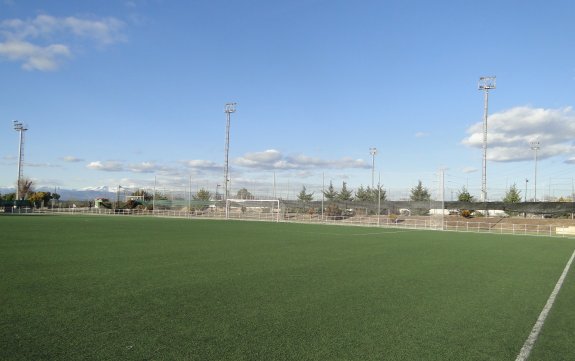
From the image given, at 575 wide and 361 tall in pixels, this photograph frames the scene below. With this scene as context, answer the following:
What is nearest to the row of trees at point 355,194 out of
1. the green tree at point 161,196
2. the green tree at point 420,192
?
the green tree at point 420,192

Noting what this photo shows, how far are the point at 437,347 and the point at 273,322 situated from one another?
1.93 metres

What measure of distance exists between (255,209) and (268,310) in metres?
53.7

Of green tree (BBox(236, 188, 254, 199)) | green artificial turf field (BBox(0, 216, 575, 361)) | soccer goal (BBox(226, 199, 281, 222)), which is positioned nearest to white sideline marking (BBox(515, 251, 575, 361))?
green artificial turf field (BBox(0, 216, 575, 361))

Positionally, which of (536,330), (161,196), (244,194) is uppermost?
(244,194)

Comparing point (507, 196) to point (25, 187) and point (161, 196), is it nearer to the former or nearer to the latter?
point (161, 196)

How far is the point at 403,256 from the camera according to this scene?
14562 mm

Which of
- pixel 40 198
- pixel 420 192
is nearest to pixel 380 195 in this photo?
pixel 420 192

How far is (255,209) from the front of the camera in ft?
196

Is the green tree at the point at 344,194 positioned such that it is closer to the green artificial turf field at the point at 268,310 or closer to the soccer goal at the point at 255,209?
the soccer goal at the point at 255,209

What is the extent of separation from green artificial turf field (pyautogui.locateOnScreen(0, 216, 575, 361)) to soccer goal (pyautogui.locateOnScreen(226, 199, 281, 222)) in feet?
121

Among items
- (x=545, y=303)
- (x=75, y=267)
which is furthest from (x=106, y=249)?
(x=545, y=303)

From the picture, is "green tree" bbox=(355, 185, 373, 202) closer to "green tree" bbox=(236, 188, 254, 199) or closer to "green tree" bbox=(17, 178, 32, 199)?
"green tree" bbox=(236, 188, 254, 199)

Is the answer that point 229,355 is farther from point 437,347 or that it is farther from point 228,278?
point 228,278

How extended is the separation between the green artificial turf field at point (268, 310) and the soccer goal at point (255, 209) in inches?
1448
